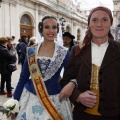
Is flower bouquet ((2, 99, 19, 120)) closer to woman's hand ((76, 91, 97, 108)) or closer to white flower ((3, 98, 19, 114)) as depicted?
white flower ((3, 98, 19, 114))

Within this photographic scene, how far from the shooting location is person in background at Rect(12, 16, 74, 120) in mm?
1957

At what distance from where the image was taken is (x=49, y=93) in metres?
2.00

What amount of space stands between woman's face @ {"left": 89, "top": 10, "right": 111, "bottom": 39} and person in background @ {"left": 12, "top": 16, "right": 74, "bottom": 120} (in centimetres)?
65

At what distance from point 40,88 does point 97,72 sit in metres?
0.70

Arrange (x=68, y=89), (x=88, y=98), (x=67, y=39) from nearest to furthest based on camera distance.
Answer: (x=88, y=98)
(x=68, y=89)
(x=67, y=39)

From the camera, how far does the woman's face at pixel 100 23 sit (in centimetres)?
141

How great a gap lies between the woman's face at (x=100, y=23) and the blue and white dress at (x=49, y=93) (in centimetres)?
67

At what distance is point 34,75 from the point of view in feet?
6.57

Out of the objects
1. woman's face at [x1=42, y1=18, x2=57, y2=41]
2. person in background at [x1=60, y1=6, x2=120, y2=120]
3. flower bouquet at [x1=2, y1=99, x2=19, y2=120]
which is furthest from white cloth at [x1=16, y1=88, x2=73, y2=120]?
woman's face at [x1=42, y1=18, x2=57, y2=41]

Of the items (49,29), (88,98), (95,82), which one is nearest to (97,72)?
(95,82)

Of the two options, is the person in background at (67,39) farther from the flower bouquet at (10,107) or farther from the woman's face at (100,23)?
the woman's face at (100,23)

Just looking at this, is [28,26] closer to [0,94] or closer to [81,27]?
[0,94]

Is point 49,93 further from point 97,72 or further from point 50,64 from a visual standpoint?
point 97,72

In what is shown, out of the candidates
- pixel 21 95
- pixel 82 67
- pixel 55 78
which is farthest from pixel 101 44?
pixel 21 95
